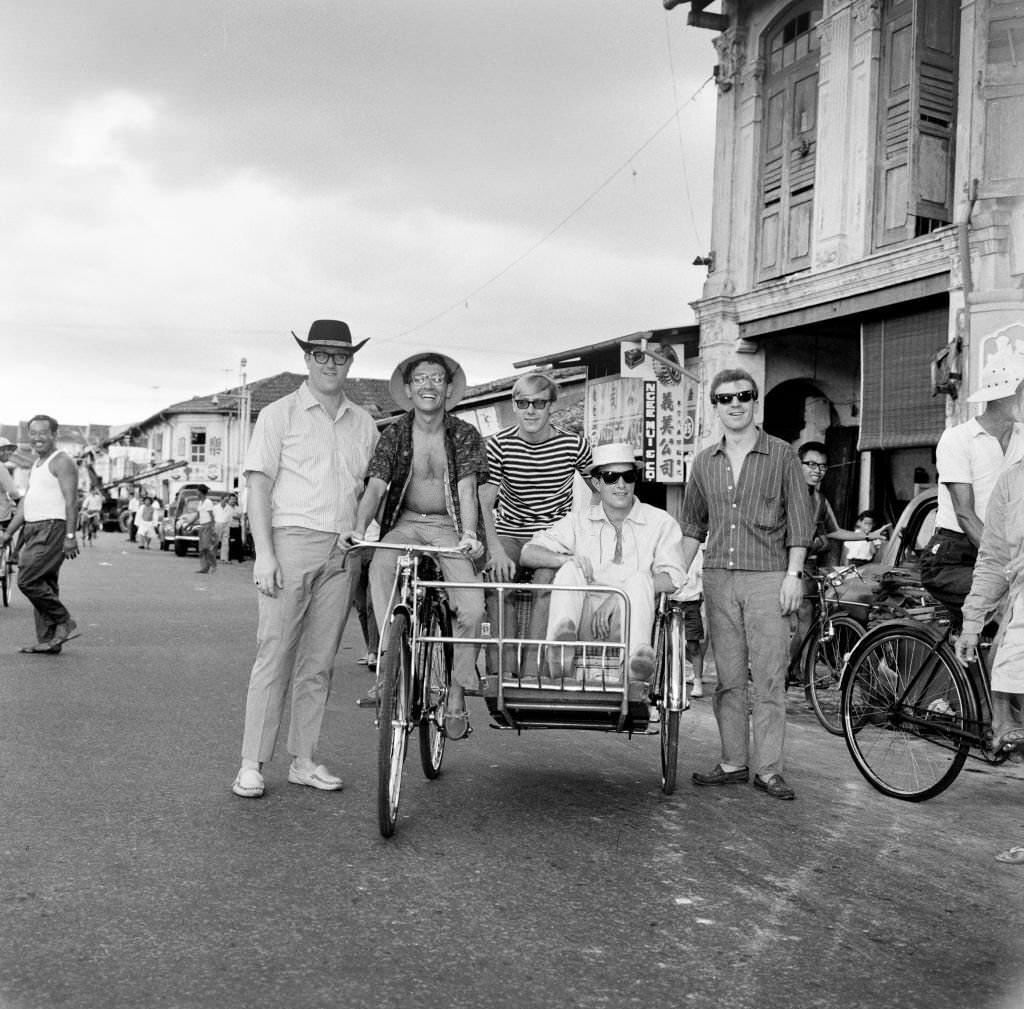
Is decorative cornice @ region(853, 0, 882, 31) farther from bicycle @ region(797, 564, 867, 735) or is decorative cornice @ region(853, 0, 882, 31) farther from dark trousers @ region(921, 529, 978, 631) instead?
dark trousers @ region(921, 529, 978, 631)

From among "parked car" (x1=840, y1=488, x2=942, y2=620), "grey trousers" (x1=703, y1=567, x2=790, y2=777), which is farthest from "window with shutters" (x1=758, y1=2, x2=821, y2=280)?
"grey trousers" (x1=703, y1=567, x2=790, y2=777)

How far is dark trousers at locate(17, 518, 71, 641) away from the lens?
34.0ft

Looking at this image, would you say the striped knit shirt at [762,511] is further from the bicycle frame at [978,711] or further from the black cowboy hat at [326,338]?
the black cowboy hat at [326,338]

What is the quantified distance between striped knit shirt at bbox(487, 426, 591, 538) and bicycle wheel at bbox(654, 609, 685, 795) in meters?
1.28

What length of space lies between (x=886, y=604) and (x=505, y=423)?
21.8 m

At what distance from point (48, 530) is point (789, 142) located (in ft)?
41.8

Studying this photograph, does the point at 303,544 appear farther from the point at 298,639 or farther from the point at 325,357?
the point at 325,357

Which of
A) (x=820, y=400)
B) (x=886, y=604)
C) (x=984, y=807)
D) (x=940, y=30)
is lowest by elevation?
(x=984, y=807)

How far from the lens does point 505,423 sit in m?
29.7

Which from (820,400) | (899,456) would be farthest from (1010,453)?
(820,400)

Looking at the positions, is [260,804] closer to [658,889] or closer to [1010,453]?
[658,889]

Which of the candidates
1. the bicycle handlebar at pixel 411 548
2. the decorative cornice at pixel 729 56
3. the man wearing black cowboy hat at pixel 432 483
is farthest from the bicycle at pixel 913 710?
the decorative cornice at pixel 729 56

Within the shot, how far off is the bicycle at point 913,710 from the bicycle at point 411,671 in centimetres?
212

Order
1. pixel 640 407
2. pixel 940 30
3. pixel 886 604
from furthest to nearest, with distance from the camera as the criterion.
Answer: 1. pixel 640 407
2. pixel 940 30
3. pixel 886 604
